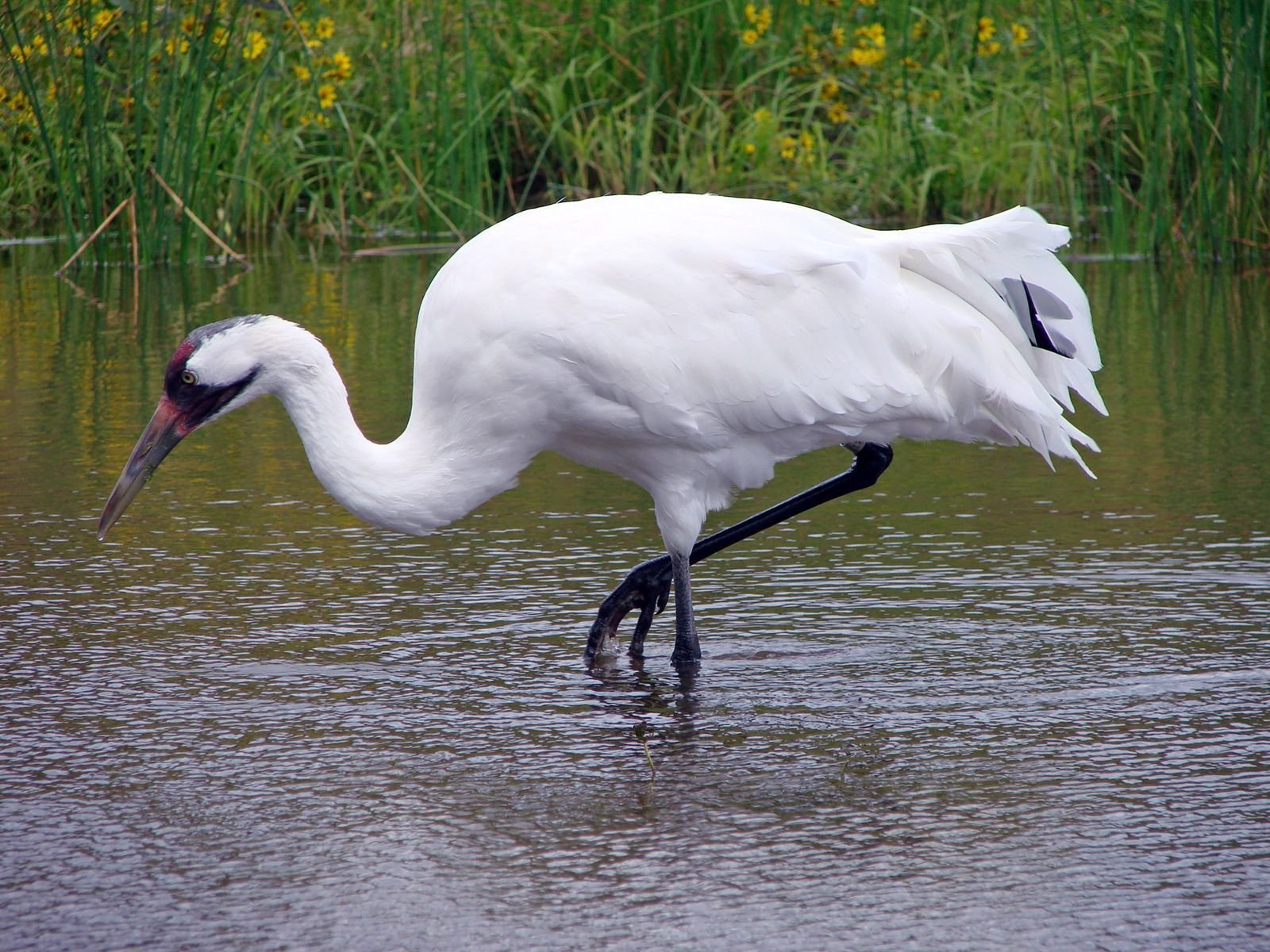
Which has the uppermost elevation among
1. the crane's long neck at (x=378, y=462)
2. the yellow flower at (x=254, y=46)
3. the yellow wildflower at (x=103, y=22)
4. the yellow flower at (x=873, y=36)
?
the yellow wildflower at (x=103, y=22)

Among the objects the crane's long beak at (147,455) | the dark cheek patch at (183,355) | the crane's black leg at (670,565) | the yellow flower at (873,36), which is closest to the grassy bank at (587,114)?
the yellow flower at (873,36)

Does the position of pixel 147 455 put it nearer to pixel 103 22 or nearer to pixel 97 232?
pixel 97 232

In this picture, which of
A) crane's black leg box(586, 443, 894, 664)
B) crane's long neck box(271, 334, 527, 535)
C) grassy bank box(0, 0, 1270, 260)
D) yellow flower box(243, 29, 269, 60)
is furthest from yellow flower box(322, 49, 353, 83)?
crane's long neck box(271, 334, 527, 535)

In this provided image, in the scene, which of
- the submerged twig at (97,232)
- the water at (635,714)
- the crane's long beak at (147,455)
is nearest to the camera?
the water at (635,714)

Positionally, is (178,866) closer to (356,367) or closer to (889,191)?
(356,367)

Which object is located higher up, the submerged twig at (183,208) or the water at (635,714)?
the submerged twig at (183,208)

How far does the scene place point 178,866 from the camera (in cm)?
312

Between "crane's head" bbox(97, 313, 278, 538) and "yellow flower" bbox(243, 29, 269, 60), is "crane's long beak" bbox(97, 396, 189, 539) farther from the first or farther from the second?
A: "yellow flower" bbox(243, 29, 269, 60)

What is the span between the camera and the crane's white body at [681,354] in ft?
14.0

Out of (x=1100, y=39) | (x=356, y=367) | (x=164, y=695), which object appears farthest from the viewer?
(x=1100, y=39)

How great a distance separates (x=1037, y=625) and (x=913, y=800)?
1.22 m

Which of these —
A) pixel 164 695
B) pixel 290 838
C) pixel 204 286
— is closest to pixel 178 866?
pixel 290 838

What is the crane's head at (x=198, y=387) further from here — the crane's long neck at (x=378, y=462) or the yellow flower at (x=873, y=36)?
the yellow flower at (x=873, y=36)

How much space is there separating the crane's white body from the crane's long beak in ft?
0.55
